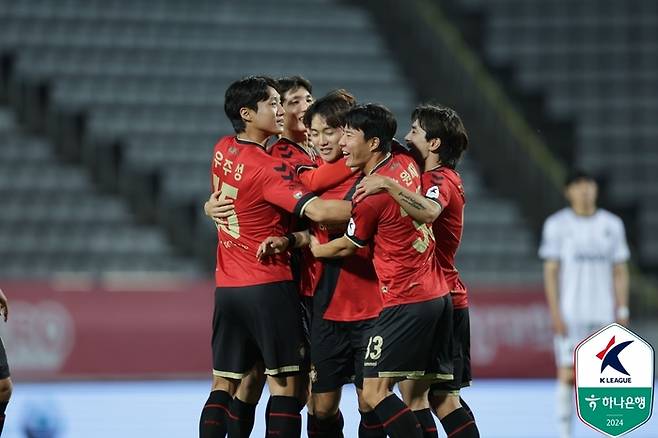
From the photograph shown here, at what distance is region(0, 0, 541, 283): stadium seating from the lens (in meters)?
16.0

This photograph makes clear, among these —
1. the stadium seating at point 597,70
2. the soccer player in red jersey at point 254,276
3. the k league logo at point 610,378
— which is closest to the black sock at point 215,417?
the soccer player in red jersey at point 254,276

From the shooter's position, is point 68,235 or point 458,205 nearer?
point 458,205

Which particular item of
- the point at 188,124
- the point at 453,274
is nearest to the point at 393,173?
the point at 453,274

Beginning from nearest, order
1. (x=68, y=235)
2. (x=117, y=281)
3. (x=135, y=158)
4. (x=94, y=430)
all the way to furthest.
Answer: (x=94, y=430) → (x=117, y=281) → (x=68, y=235) → (x=135, y=158)

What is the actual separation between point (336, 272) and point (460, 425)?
1.00 meters

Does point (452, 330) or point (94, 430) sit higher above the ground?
point (452, 330)

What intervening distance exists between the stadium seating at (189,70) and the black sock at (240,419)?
8399mm

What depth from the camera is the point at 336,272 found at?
6.47 metres

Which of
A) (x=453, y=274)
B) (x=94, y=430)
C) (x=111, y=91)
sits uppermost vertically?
(x=111, y=91)

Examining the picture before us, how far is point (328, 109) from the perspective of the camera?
6324mm

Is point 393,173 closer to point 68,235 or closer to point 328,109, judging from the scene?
point 328,109

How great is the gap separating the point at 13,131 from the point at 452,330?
35.8 ft

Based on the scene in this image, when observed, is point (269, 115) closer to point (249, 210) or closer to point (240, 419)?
point (249, 210)

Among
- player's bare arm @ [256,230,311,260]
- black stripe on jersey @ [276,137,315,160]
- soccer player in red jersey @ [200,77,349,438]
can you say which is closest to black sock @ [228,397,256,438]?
soccer player in red jersey @ [200,77,349,438]
